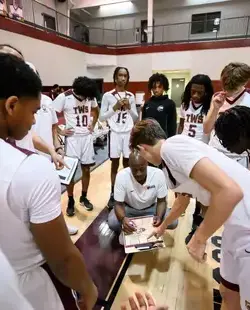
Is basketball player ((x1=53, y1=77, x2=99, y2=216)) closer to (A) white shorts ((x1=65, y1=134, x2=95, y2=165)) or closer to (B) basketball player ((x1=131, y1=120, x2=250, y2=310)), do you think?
(A) white shorts ((x1=65, y1=134, x2=95, y2=165))

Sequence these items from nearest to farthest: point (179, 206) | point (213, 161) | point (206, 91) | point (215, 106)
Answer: point (213, 161)
point (179, 206)
point (215, 106)
point (206, 91)

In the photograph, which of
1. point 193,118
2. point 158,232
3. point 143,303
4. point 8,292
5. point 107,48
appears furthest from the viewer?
point 107,48

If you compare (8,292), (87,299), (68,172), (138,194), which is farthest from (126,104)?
(8,292)

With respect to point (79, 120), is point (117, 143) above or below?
below

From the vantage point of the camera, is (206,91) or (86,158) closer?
(206,91)

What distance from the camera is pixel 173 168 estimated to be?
3.40 feet

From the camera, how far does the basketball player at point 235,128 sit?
3.50 ft

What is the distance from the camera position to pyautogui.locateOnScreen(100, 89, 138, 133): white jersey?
2.80 m

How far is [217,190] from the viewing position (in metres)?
0.86

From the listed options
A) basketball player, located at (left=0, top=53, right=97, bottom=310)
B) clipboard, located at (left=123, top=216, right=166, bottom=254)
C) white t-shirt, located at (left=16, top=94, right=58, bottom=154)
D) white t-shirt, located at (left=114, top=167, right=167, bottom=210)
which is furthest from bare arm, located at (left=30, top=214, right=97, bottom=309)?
white t-shirt, located at (left=16, top=94, right=58, bottom=154)

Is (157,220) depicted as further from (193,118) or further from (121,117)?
(121,117)

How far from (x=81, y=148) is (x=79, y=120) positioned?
0.32 metres

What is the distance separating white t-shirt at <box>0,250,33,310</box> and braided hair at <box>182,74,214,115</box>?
6.94ft

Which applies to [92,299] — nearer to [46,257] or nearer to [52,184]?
[46,257]
